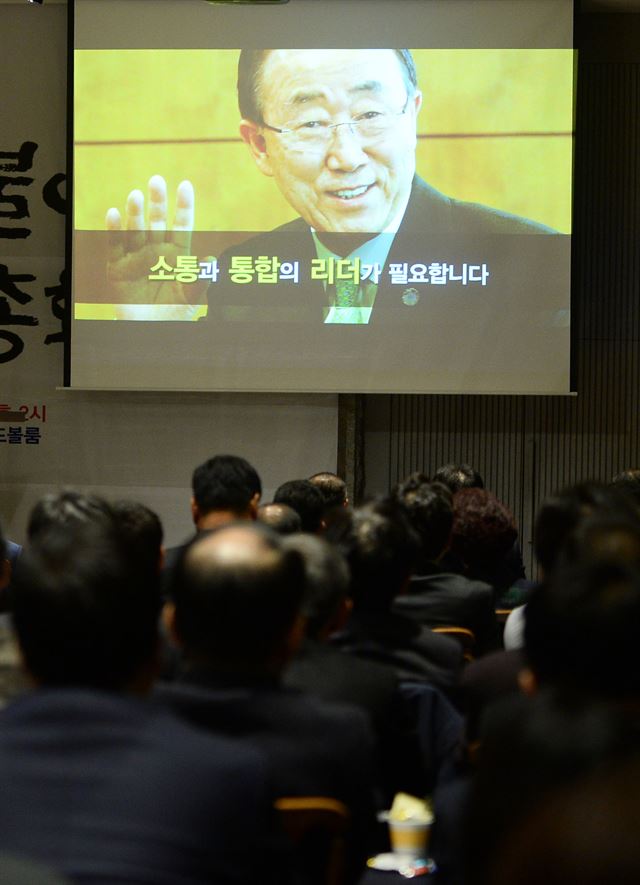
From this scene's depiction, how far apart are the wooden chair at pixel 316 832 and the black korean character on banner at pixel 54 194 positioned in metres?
5.75

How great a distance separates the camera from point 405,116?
626 cm

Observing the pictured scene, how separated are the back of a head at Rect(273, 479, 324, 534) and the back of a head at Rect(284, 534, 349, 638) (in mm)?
1859

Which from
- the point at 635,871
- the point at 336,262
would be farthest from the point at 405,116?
the point at 635,871

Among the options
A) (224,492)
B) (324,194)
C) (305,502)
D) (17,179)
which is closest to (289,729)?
(224,492)

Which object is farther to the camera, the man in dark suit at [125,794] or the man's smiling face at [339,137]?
the man's smiling face at [339,137]

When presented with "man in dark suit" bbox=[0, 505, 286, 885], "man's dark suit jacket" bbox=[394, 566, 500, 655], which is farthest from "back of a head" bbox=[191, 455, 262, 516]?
"man in dark suit" bbox=[0, 505, 286, 885]

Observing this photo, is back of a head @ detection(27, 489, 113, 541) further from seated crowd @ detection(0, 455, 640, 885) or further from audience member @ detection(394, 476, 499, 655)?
audience member @ detection(394, 476, 499, 655)

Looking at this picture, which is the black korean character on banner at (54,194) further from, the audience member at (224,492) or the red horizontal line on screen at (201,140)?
the audience member at (224,492)

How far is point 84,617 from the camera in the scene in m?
1.40

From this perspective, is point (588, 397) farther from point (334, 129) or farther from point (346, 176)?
point (334, 129)

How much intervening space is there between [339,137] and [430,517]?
3533mm

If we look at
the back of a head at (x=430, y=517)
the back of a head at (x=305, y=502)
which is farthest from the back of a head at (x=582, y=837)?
the back of a head at (x=305, y=502)

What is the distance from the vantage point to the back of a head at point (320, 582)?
2.11m

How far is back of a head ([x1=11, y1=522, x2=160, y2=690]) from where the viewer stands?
139 cm
